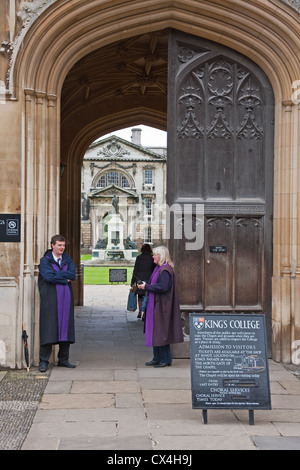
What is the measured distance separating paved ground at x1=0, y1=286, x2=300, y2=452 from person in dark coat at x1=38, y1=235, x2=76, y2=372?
0.41 meters

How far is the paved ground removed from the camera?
181 inches

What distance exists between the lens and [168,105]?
834cm

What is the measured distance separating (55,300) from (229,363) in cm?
294

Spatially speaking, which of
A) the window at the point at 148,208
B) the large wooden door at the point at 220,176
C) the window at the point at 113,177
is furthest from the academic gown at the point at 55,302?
the window at the point at 113,177

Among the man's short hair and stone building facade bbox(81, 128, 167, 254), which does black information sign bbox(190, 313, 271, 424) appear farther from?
stone building facade bbox(81, 128, 167, 254)

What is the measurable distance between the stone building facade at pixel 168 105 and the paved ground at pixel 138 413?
1.06 m

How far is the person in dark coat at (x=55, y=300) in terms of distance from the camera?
727 cm

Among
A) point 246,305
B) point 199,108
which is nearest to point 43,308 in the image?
point 246,305

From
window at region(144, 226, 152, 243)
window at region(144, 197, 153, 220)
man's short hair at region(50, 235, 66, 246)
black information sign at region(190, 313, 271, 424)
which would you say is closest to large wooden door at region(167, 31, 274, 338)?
man's short hair at region(50, 235, 66, 246)

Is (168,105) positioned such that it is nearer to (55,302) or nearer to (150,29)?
(150,29)

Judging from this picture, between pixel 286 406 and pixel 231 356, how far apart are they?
3.65 feet

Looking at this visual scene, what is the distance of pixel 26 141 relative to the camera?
25.2ft

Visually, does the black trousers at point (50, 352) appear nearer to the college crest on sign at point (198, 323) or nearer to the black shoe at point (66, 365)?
the black shoe at point (66, 365)

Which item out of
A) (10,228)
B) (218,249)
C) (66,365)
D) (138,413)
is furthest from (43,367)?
(218,249)
